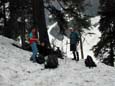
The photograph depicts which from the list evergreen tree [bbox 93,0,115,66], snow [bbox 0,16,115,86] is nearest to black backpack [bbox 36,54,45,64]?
snow [bbox 0,16,115,86]

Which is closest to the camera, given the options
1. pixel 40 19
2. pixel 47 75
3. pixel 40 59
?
pixel 47 75

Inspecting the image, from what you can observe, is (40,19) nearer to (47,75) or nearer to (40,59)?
(40,59)

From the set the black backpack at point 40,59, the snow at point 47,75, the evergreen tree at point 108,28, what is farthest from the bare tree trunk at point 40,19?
the evergreen tree at point 108,28

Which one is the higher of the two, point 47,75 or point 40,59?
point 40,59

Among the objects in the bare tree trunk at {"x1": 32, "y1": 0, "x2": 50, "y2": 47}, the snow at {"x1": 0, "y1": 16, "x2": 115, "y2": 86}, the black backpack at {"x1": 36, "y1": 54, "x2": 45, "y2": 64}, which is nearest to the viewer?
the snow at {"x1": 0, "y1": 16, "x2": 115, "y2": 86}

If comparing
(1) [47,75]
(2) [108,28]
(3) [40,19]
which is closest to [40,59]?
(1) [47,75]

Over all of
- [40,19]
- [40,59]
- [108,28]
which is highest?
[40,19]

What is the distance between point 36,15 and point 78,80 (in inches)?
312

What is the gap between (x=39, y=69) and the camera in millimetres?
13250

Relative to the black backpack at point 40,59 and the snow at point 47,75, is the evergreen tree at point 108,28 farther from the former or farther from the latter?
the snow at point 47,75

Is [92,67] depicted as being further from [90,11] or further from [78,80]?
[90,11]

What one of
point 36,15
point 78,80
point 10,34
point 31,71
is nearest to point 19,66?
point 31,71

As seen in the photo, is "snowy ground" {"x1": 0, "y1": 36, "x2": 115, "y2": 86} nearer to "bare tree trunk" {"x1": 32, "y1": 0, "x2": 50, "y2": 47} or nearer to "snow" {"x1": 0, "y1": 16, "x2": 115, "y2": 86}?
"snow" {"x1": 0, "y1": 16, "x2": 115, "y2": 86}

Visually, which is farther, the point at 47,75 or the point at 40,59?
the point at 40,59
